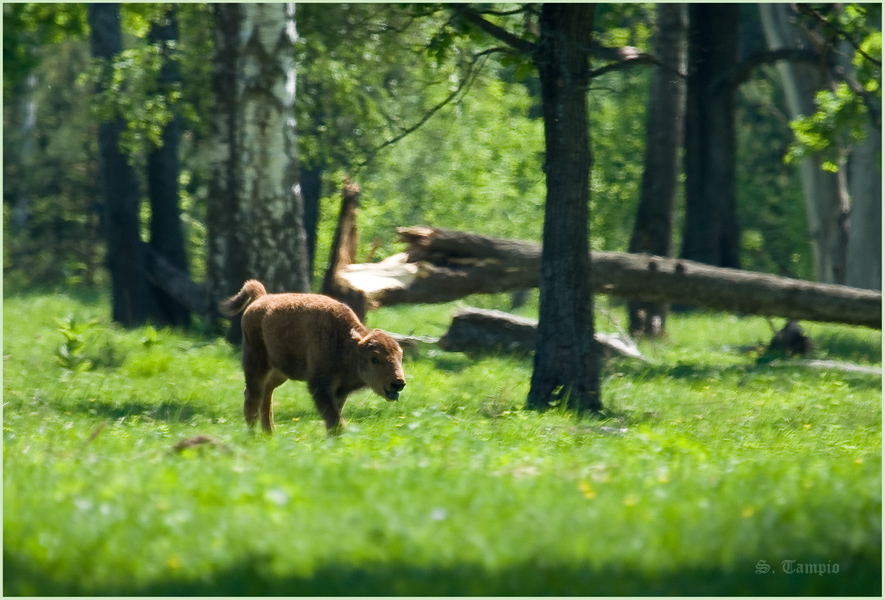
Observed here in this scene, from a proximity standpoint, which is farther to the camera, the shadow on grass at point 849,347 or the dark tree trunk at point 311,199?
the dark tree trunk at point 311,199

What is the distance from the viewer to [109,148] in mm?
→ 21109

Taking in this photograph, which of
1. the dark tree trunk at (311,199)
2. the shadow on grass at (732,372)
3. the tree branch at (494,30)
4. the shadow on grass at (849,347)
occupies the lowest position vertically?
the shadow on grass at (849,347)

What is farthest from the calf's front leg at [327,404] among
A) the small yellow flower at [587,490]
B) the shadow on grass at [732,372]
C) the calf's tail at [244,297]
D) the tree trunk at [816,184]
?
the tree trunk at [816,184]

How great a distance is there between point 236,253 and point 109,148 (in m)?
6.04

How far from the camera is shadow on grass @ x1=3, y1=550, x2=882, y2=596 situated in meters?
4.98

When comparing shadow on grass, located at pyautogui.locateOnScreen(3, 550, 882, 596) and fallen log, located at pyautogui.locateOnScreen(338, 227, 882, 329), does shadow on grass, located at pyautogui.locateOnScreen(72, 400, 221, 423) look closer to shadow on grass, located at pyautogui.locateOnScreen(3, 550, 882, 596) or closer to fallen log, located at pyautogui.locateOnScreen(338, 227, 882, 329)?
fallen log, located at pyautogui.locateOnScreen(338, 227, 882, 329)

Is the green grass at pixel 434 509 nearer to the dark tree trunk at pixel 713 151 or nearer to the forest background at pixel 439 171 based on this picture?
the dark tree trunk at pixel 713 151

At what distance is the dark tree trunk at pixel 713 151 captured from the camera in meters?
24.7

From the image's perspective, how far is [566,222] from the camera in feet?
39.0

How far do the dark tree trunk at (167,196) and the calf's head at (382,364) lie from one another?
12.0 meters

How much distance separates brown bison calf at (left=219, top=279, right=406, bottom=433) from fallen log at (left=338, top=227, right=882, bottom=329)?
543 cm

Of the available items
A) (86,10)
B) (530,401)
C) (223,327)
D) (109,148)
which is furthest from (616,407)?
(86,10)

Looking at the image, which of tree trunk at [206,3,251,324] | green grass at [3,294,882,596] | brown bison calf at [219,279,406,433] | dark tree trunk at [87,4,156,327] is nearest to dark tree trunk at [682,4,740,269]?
tree trunk at [206,3,251,324]

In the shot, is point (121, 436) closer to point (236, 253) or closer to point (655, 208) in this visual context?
point (236, 253)
